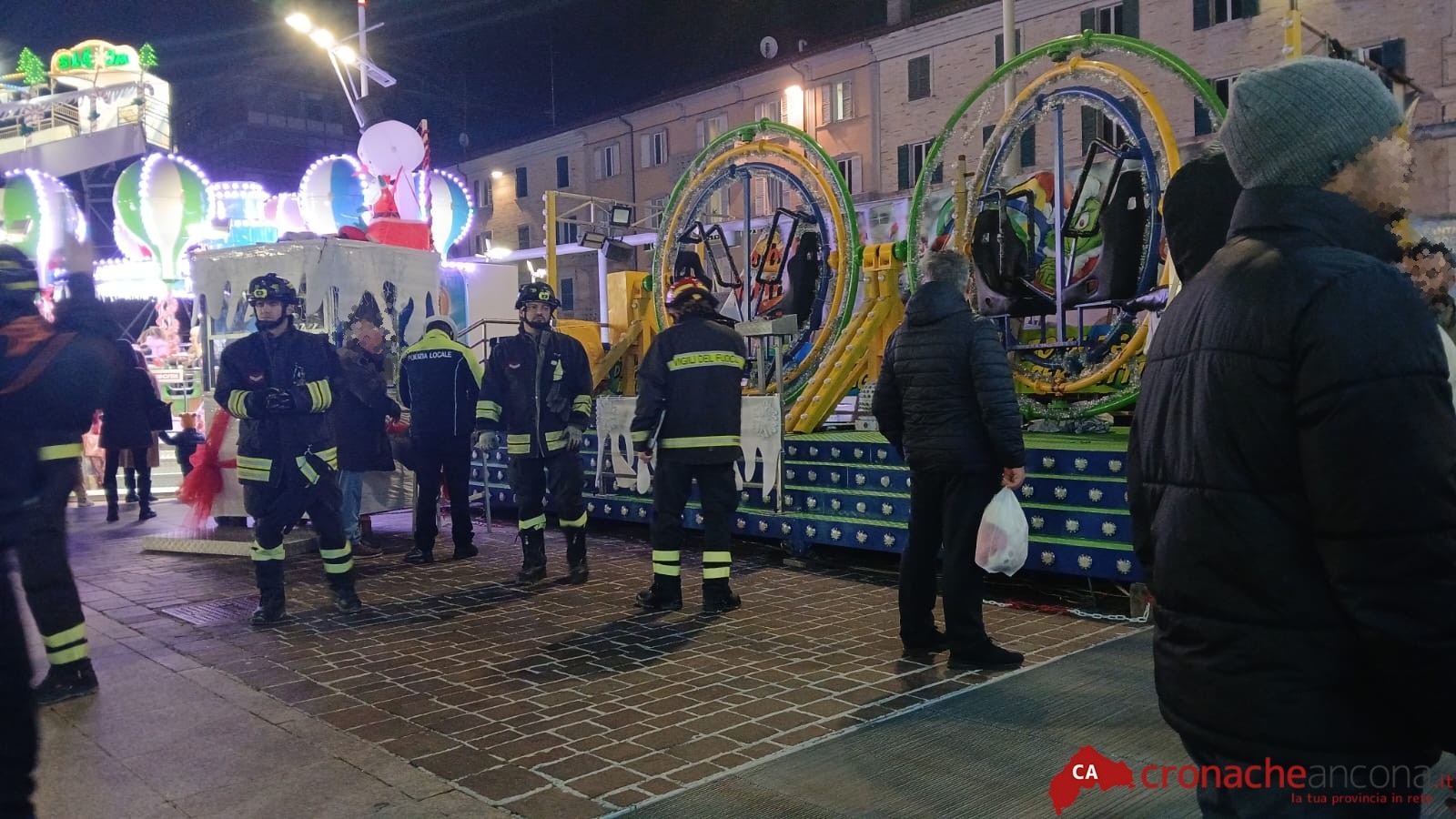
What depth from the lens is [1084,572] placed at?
6477mm

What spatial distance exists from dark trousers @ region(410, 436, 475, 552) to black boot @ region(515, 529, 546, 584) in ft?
4.48

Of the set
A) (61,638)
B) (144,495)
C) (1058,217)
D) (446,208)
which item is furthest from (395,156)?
(61,638)

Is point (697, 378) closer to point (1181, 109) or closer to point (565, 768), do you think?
point (565, 768)

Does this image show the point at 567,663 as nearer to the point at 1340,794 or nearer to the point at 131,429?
the point at 1340,794

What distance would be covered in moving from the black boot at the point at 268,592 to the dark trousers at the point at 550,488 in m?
1.84

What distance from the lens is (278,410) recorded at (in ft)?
20.9

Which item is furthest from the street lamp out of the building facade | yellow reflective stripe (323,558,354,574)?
yellow reflective stripe (323,558,354,574)

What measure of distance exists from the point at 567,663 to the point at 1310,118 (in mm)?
4528

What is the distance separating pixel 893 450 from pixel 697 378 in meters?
1.89

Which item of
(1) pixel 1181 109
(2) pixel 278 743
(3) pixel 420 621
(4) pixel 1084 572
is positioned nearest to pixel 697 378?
(3) pixel 420 621

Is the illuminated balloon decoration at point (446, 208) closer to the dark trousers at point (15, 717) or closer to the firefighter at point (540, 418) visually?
the firefighter at point (540, 418)

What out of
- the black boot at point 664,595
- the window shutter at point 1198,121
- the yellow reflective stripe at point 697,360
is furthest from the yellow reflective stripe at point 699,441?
the window shutter at point 1198,121

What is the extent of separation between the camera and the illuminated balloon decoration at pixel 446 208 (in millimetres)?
15320

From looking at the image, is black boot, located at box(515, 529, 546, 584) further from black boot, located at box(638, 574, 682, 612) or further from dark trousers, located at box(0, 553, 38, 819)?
dark trousers, located at box(0, 553, 38, 819)
